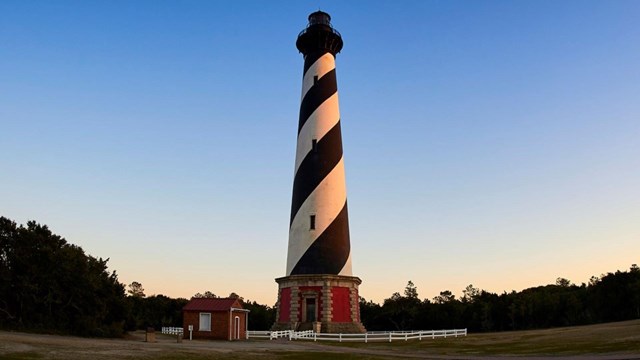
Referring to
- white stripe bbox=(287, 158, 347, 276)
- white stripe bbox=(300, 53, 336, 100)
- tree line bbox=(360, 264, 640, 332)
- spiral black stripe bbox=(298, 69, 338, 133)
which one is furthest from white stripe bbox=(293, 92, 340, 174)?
tree line bbox=(360, 264, 640, 332)

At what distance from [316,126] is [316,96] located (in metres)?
2.31

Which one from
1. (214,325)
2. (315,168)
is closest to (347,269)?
(315,168)

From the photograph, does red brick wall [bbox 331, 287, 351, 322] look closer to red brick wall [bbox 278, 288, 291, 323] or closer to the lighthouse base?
the lighthouse base

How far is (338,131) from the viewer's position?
39.1 metres

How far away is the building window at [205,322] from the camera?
3034 centimetres

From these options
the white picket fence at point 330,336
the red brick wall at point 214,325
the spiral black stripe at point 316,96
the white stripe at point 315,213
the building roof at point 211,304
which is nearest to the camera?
the red brick wall at point 214,325

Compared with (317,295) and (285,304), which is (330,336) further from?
(285,304)

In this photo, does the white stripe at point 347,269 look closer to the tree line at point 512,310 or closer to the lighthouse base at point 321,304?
the lighthouse base at point 321,304

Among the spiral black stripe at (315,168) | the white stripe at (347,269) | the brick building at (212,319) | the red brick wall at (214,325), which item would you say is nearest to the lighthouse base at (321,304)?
the white stripe at (347,269)

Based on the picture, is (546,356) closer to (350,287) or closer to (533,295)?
(350,287)

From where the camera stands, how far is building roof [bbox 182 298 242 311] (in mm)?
30312

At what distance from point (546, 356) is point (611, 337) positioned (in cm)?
672

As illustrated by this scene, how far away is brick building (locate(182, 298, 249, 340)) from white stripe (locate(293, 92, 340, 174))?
37.9ft

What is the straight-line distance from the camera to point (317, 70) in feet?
130
